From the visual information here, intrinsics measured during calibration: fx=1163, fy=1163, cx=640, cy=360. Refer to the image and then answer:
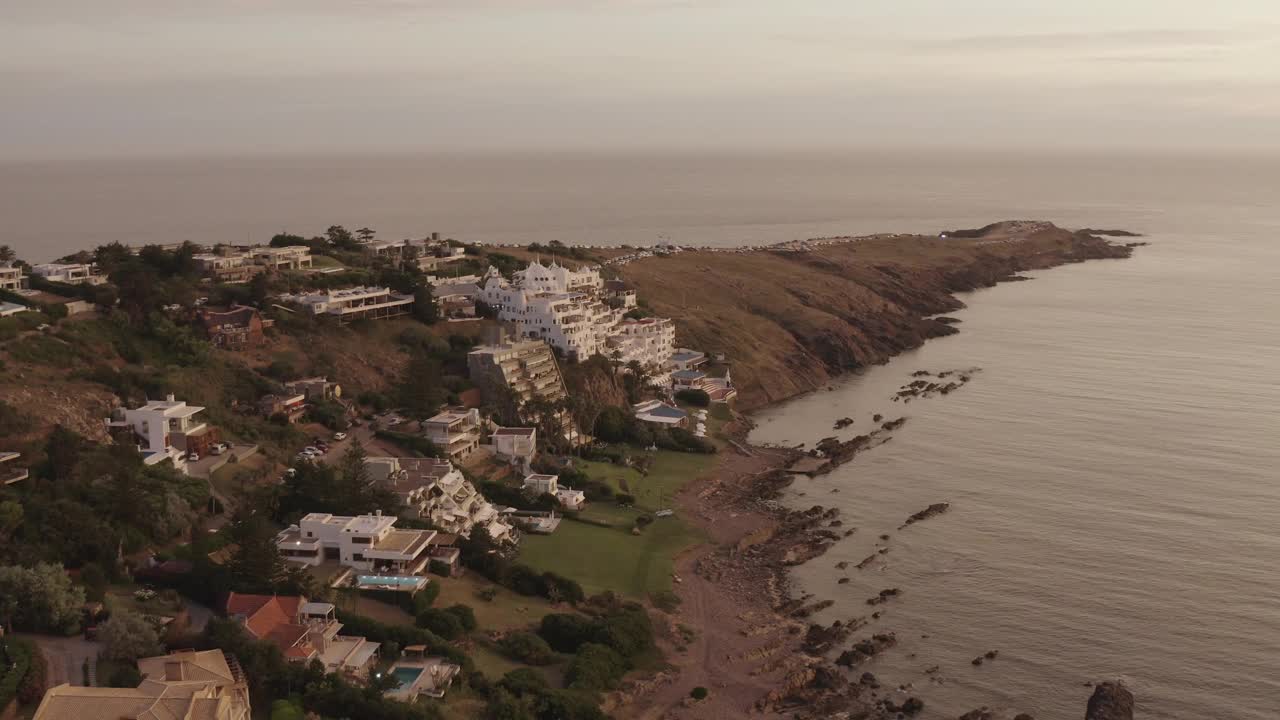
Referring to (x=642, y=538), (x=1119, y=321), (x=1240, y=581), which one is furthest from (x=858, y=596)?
(x=1119, y=321)

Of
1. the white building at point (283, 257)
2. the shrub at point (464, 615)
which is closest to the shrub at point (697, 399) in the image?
the white building at point (283, 257)

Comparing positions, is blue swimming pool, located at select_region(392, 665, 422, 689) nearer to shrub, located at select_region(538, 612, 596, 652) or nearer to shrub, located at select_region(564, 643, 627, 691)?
shrub, located at select_region(564, 643, 627, 691)

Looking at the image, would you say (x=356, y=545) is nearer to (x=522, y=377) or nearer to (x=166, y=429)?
(x=166, y=429)

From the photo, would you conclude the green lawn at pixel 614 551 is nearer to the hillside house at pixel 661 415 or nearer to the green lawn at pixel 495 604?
the green lawn at pixel 495 604

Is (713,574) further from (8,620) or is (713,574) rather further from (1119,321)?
(1119,321)

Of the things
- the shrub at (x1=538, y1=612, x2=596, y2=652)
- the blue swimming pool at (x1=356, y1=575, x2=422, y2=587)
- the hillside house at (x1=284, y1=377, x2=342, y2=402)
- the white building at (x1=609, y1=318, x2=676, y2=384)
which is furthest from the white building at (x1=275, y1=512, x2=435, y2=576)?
the white building at (x1=609, y1=318, x2=676, y2=384)

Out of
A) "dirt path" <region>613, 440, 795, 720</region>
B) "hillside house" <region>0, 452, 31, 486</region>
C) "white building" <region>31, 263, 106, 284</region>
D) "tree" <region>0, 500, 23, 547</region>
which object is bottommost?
Answer: "dirt path" <region>613, 440, 795, 720</region>

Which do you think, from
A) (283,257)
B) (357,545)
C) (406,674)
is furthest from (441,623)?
(283,257)
